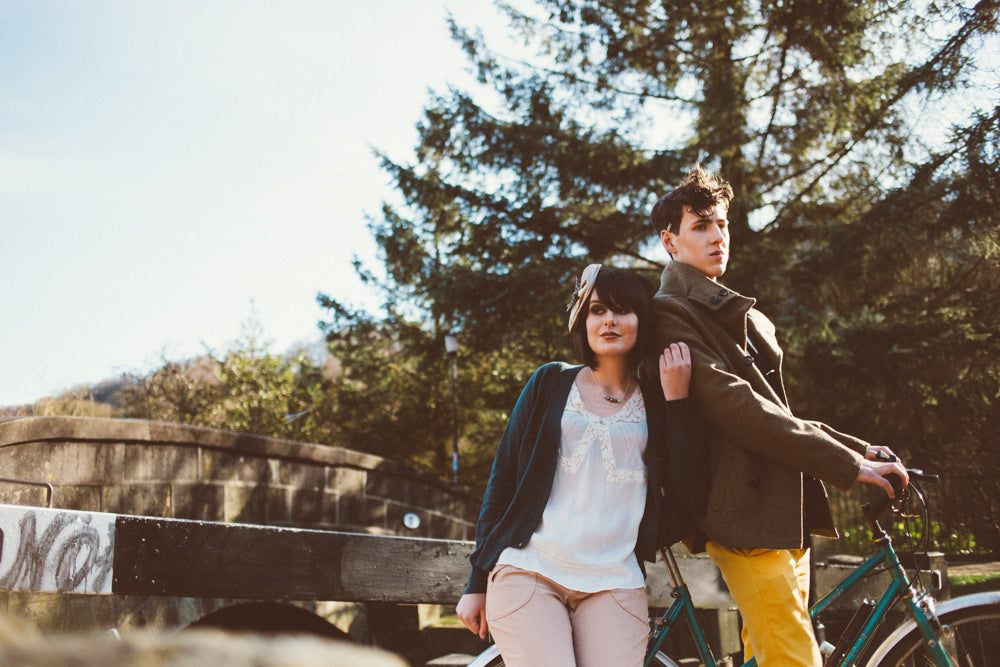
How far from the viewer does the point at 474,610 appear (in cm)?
220

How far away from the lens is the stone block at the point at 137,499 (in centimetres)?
500

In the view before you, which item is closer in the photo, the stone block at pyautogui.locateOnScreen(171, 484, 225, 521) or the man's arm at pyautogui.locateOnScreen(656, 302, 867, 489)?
the man's arm at pyautogui.locateOnScreen(656, 302, 867, 489)

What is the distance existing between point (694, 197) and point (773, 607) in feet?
3.91

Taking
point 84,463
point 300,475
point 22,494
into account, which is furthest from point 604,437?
point 300,475

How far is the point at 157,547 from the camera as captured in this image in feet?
7.34

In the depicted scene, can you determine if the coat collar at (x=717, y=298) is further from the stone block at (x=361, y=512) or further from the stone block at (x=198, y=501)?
the stone block at (x=361, y=512)

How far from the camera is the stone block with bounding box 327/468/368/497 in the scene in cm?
756

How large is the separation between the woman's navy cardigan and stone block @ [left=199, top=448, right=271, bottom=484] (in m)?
4.14

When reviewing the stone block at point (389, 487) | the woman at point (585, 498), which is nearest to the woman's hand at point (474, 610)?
the woman at point (585, 498)

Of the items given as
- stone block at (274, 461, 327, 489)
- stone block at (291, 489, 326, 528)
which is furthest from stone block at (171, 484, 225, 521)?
stone block at (291, 489, 326, 528)

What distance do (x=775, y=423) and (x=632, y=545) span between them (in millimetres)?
501

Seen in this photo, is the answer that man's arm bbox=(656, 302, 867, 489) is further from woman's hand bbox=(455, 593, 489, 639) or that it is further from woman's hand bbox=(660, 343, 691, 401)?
woman's hand bbox=(455, 593, 489, 639)

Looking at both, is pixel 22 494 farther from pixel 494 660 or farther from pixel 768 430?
pixel 768 430

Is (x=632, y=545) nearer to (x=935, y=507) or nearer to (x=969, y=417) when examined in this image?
(x=935, y=507)
